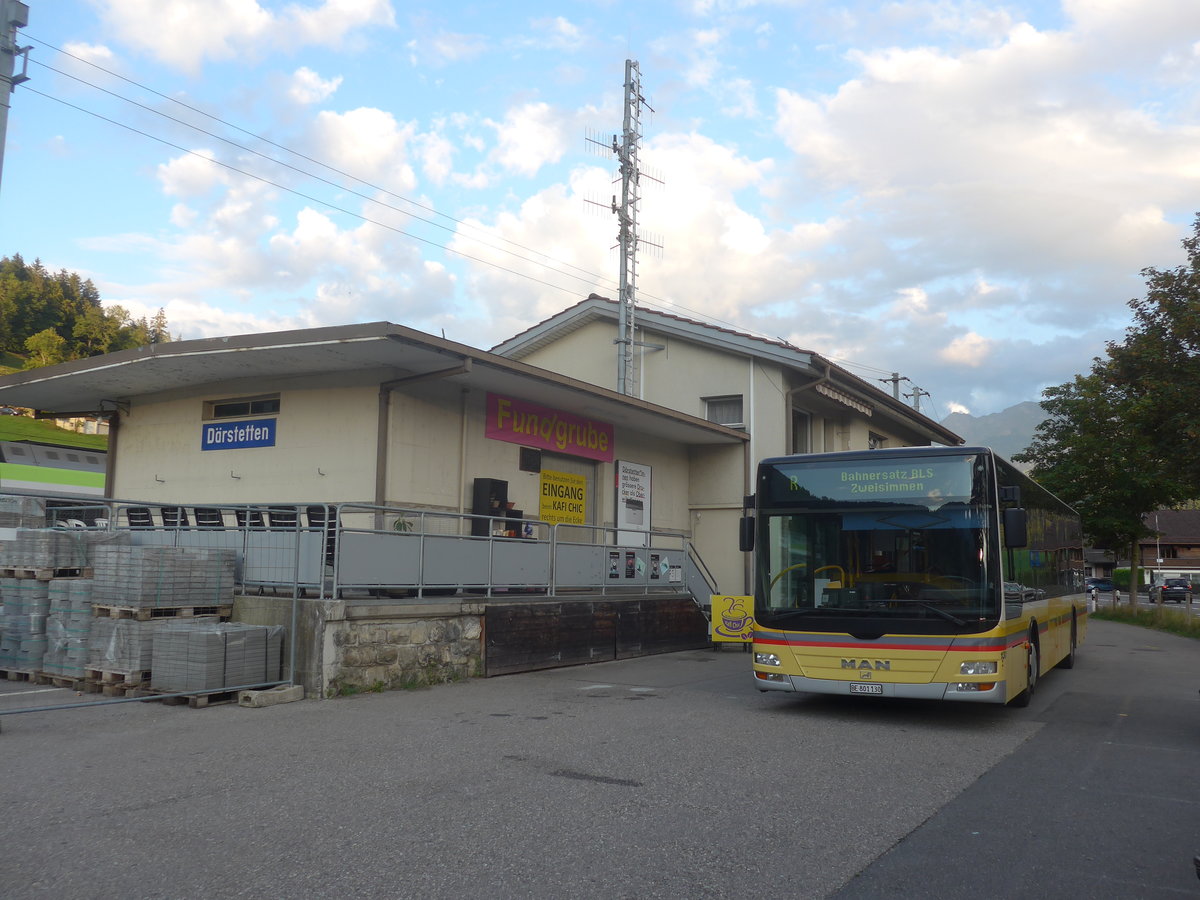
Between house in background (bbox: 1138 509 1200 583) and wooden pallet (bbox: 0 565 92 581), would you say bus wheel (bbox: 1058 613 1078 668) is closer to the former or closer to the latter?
wooden pallet (bbox: 0 565 92 581)

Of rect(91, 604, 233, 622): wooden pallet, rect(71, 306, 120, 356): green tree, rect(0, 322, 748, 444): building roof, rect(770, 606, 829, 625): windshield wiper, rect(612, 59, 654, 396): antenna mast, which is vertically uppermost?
rect(71, 306, 120, 356): green tree

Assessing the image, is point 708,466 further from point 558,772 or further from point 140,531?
point 558,772

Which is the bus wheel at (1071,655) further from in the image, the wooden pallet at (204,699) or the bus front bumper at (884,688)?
the wooden pallet at (204,699)

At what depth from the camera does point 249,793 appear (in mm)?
6164

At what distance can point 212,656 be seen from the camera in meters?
9.67

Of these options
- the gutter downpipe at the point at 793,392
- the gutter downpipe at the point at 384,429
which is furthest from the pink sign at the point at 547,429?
the gutter downpipe at the point at 793,392

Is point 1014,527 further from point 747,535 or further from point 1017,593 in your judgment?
point 747,535

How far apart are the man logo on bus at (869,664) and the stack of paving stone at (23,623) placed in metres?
8.94

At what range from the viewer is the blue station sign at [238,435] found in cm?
1529

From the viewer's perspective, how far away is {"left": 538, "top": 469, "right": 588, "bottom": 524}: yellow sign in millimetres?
17875

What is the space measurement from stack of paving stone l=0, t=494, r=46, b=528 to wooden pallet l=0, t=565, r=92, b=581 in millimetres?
1547

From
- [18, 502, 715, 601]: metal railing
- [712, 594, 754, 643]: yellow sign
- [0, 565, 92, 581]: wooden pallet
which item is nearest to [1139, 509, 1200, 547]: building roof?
[712, 594, 754, 643]: yellow sign

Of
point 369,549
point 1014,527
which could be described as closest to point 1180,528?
point 1014,527

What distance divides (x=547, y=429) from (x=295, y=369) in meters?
4.91
